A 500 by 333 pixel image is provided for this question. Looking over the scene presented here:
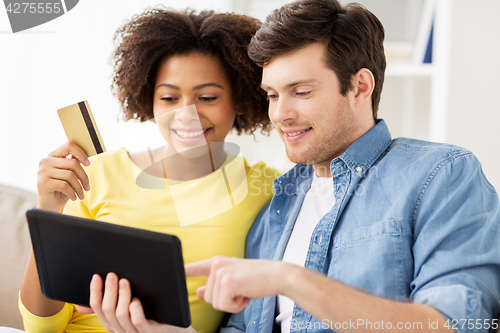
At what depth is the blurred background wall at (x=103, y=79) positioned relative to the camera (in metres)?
1.67

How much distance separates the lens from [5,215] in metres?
1.26

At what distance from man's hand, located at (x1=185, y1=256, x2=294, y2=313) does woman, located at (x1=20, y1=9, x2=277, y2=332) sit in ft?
1.42

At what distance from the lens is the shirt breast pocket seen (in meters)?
0.80

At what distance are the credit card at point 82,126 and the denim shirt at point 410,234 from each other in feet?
1.78

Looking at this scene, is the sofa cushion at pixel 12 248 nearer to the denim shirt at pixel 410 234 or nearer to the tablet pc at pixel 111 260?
the tablet pc at pixel 111 260

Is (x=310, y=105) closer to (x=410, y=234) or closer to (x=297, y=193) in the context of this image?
(x=297, y=193)

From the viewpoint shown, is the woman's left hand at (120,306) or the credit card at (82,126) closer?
the woman's left hand at (120,306)

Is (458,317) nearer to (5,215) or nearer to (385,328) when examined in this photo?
(385,328)

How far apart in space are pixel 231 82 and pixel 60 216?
755 millimetres

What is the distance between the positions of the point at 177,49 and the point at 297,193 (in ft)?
1.89

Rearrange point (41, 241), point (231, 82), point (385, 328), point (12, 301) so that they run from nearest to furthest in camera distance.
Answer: point (385, 328)
point (41, 241)
point (12, 301)
point (231, 82)

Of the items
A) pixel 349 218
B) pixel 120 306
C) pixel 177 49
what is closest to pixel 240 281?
pixel 120 306

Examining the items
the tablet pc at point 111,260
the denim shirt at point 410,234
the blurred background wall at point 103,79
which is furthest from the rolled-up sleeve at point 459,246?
the blurred background wall at point 103,79

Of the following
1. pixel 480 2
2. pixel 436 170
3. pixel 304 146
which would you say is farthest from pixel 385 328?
pixel 480 2
